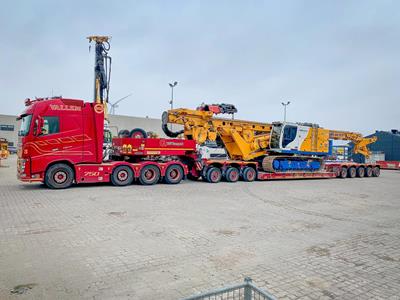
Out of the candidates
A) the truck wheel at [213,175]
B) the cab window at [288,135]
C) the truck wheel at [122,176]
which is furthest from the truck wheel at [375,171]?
the truck wheel at [122,176]

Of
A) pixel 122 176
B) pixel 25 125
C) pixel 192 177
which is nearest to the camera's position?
pixel 25 125

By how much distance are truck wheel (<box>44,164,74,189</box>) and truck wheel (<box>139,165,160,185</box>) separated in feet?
9.97

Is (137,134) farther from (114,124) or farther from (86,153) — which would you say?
(114,124)

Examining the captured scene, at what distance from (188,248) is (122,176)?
8668 millimetres

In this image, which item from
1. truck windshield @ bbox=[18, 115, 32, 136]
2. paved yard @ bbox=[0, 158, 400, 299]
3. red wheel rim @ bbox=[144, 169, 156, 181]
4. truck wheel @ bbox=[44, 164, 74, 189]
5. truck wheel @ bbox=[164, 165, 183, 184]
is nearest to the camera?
paved yard @ bbox=[0, 158, 400, 299]

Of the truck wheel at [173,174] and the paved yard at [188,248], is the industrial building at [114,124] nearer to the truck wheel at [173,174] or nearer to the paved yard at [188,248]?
the truck wheel at [173,174]

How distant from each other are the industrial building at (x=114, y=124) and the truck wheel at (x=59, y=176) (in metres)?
35.5

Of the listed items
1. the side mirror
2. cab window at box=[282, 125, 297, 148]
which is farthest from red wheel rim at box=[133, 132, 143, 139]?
cab window at box=[282, 125, 297, 148]

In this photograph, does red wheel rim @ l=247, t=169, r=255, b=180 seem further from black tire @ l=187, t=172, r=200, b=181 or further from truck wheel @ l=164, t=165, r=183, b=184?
truck wheel @ l=164, t=165, r=183, b=184

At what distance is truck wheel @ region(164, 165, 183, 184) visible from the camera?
1464cm

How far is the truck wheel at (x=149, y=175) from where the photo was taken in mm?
13992

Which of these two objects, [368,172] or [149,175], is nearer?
[149,175]

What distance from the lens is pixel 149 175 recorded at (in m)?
14.3

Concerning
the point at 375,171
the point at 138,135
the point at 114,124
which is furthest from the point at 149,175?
the point at 114,124
